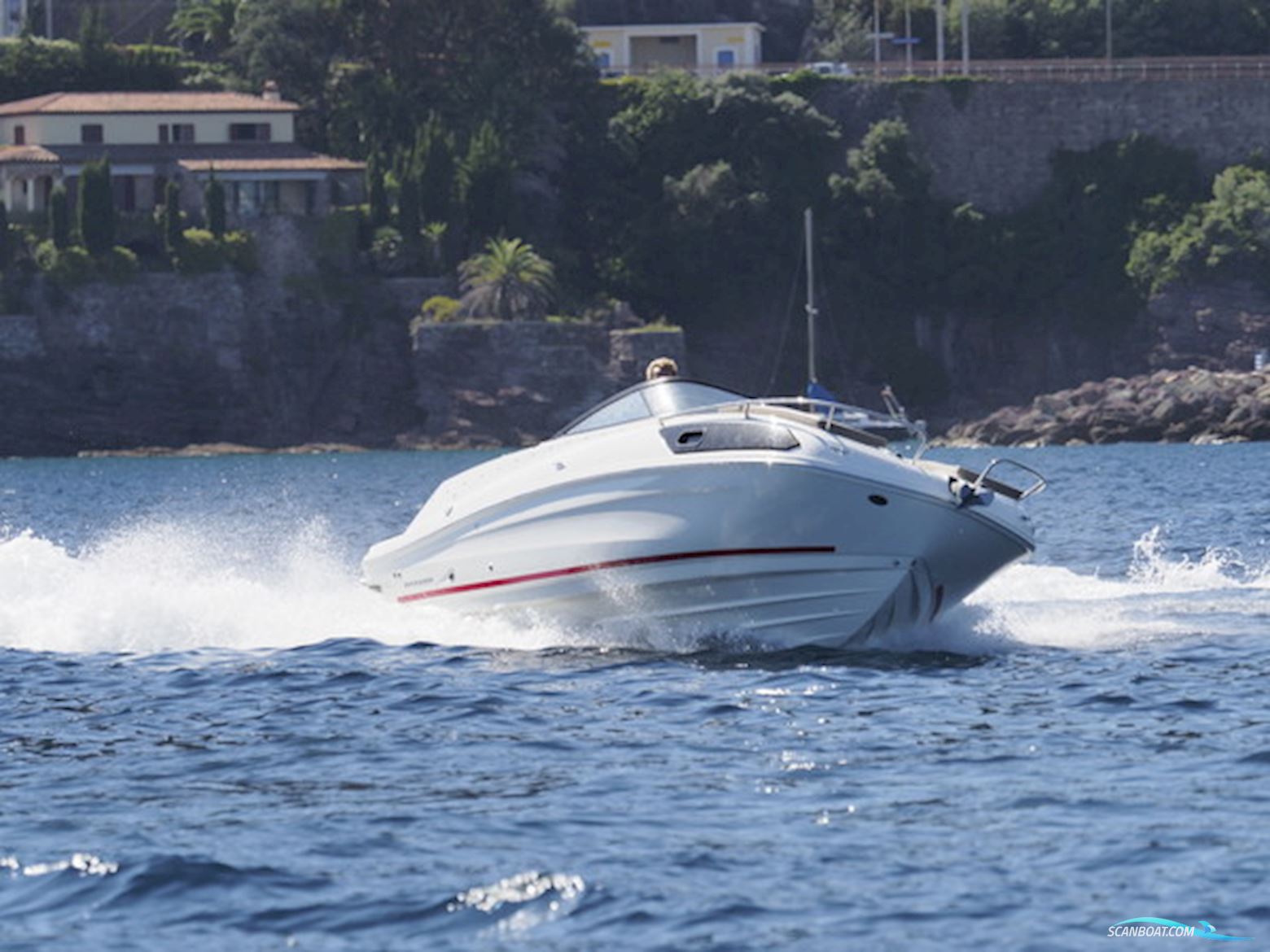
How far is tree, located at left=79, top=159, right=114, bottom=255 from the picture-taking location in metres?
79.2

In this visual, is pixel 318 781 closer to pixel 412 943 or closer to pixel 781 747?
pixel 781 747

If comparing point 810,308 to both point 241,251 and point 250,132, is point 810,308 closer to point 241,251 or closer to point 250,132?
point 241,251

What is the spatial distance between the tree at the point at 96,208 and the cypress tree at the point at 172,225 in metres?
1.63

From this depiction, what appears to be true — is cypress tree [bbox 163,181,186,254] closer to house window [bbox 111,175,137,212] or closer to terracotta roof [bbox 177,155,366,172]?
terracotta roof [bbox 177,155,366,172]

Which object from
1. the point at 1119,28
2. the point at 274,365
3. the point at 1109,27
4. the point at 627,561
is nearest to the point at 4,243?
the point at 274,365

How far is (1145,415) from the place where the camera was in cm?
7738

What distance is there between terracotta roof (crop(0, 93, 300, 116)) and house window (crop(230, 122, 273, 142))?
1.33ft

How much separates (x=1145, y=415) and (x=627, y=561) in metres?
58.5

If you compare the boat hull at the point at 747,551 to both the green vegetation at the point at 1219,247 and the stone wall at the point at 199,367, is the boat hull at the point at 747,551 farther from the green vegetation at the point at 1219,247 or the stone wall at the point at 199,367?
the green vegetation at the point at 1219,247

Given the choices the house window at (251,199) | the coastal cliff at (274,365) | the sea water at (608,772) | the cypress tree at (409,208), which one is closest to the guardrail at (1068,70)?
the cypress tree at (409,208)

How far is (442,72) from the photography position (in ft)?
289

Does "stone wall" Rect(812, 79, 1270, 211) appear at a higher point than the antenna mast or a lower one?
higher

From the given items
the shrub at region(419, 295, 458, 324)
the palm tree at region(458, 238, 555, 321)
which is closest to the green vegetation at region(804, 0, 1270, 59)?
the palm tree at region(458, 238, 555, 321)

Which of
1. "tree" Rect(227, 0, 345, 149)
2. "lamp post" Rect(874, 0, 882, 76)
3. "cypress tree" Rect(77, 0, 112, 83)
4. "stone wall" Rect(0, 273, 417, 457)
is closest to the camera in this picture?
"stone wall" Rect(0, 273, 417, 457)
